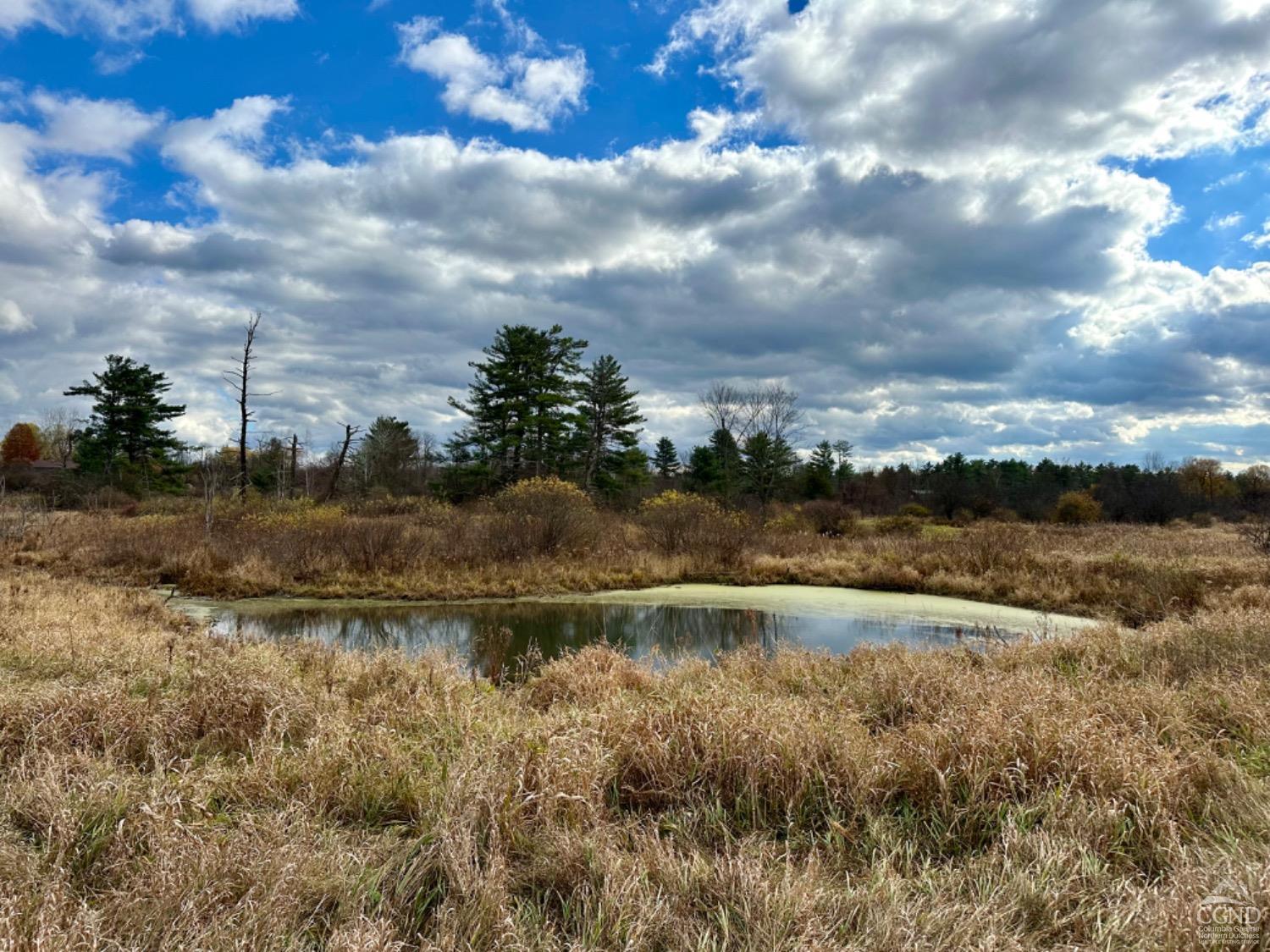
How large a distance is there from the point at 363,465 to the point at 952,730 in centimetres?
4484

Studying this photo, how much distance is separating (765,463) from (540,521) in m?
26.1

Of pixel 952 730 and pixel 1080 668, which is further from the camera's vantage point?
pixel 1080 668

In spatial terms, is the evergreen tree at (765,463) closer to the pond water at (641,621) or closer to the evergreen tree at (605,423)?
the evergreen tree at (605,423)

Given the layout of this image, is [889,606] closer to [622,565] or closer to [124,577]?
[622,565]

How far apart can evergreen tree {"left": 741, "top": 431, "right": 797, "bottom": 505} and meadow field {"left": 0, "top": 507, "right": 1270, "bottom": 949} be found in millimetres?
35579

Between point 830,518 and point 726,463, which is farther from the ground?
point 726,463

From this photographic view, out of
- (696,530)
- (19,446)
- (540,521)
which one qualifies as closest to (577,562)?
(540,521)

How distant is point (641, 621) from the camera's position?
14070mm

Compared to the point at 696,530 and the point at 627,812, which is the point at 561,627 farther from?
the point at 627,812

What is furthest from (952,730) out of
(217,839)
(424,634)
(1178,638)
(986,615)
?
(986,615)

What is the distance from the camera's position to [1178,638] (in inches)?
286

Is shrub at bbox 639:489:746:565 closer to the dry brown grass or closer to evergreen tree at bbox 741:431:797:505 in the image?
the dry brown grass

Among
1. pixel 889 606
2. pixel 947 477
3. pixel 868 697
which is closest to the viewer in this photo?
pixel 868 697

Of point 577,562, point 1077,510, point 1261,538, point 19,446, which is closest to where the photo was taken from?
point 1261,538
